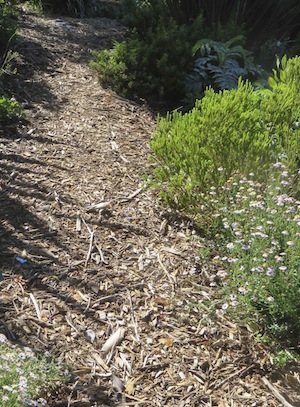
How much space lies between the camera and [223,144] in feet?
13.5

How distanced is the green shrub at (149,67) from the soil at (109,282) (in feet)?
2.67

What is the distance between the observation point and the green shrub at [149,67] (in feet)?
19.2

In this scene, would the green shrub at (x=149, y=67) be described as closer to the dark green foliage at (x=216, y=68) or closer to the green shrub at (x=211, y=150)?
the dark green foliage at (x=216, y=68)

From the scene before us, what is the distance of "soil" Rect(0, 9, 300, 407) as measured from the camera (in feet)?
9.95

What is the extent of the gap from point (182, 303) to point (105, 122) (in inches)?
93.2

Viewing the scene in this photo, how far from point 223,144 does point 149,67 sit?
7.05ft

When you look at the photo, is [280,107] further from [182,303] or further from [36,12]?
[36,12]

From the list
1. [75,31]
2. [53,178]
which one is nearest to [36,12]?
[75,31]

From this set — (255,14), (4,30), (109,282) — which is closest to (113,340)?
(109,282)

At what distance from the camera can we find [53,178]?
14.4ft

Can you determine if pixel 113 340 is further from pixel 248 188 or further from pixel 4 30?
pixel 4 30

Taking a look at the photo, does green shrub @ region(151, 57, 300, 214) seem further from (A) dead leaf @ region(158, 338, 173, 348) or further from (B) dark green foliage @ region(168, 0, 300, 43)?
(B) dark green foliage @ region(168, 0, 300, 43)

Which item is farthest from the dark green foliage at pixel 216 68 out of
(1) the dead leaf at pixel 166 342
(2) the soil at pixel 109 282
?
(1) the dead leaf at pixel 166 342

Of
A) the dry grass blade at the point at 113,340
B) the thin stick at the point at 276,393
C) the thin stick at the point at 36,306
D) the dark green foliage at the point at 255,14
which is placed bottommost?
the thin stick at the point at 276,393
